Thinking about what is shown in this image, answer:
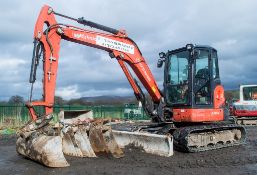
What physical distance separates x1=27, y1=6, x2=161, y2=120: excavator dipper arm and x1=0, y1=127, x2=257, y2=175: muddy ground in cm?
137

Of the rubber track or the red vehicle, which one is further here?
the red vehicle

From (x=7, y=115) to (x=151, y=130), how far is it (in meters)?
13.9

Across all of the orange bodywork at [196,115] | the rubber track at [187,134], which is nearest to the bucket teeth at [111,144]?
the rubber track at [187,134]

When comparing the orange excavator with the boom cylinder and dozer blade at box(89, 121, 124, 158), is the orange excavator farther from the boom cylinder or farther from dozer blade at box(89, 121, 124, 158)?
dozer blade at box(89, 121, 124, 158)

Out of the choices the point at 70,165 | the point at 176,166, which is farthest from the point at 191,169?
the point at 70,165

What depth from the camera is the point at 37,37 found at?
10.0 m

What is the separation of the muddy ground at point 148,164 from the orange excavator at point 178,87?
2.24 ft

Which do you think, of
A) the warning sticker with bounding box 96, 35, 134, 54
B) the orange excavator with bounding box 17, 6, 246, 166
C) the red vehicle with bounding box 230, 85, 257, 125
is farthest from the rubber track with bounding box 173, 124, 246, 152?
the red vehicle with bounding box 230, 85, 257, 125

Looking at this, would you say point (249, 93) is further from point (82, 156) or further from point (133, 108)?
point (82, 156)

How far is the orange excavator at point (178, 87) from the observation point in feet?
36.0

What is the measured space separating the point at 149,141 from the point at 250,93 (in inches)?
512

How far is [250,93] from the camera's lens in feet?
72.6

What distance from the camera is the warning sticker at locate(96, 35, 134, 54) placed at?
11336mm

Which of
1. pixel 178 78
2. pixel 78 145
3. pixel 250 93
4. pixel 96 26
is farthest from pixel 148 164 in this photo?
pixel 250 93
